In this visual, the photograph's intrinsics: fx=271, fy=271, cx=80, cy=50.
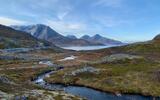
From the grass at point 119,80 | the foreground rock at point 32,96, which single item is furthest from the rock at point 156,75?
the foreground rock at point 32,96

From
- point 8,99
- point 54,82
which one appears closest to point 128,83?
point 54,82

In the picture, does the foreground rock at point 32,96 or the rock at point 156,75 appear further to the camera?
the rock at point 156,75

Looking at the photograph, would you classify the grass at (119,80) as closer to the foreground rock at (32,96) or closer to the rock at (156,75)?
the rock at (156,75)

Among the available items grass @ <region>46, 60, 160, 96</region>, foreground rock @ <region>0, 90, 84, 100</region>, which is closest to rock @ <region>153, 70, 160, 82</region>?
grass @ <region>46, 60, 160, 96</region>

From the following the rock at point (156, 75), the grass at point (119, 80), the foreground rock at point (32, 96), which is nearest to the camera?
the foreground rock at point (32, 96)

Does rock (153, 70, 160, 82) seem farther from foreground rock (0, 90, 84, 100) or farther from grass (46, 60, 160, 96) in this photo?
foreground rock (0, 90, 84, 100)

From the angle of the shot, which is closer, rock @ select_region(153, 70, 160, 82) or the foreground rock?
the foreground rock

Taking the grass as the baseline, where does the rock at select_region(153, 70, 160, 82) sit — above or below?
above

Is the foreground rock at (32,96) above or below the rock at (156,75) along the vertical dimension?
below

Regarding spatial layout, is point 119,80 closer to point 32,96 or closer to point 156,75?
point 156,75

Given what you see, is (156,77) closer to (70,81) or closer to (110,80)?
(110,80)

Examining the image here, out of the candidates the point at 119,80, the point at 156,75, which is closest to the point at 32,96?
the point at 119,80
